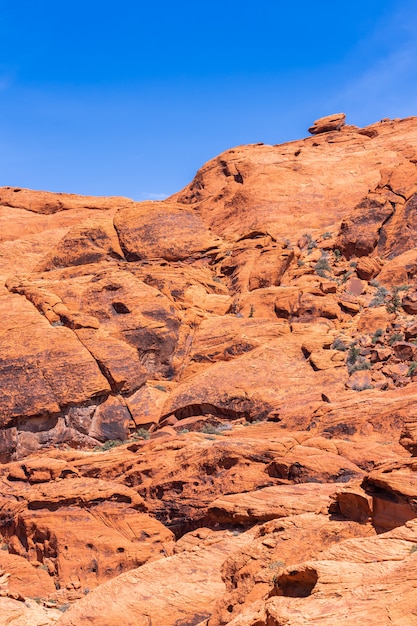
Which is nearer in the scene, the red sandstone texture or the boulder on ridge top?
the red sandstone texture

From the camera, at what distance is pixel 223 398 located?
→ 2734 centimetres

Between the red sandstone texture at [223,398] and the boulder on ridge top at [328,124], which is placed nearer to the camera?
the red sandstone texture at [223,398]

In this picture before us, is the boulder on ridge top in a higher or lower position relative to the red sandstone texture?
higher

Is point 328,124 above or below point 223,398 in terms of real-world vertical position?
above

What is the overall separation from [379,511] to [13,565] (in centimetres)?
1216

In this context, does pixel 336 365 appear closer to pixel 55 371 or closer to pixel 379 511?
pixel 55 371

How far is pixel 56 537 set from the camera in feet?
70.7

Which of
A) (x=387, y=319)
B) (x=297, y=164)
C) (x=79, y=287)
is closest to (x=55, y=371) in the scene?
(x=79, y=287)

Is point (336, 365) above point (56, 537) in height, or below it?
above

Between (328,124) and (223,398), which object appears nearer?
(223,398)

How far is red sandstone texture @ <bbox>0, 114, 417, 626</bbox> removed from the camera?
44.9 ft

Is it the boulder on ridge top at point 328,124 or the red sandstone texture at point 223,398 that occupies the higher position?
the boulder on ridge top at point 328,124

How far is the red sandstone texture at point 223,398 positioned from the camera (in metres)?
13.7

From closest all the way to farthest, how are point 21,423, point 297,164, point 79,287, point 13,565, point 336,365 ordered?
point 13,565, point 336,365, point 21,423, point 79,287, point 297,164
